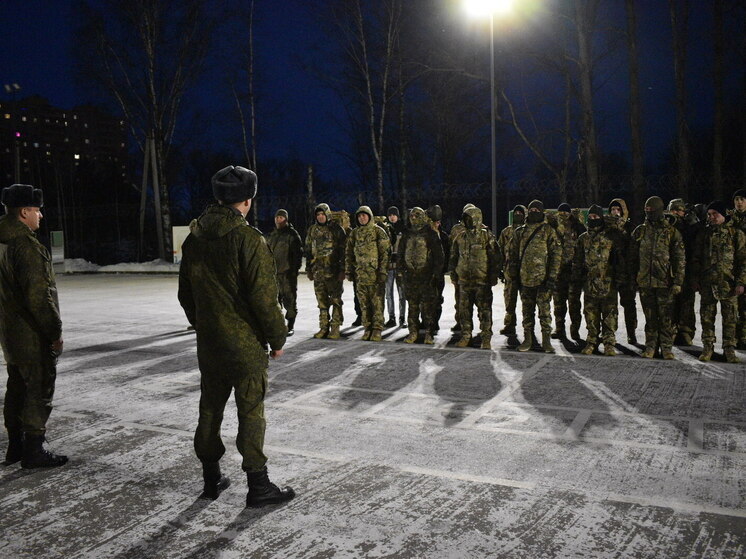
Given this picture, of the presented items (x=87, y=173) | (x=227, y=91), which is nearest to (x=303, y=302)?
(x=227, y=91)

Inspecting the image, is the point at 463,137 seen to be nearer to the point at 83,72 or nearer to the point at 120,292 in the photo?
the point at 83,72

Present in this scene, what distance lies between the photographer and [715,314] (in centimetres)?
854

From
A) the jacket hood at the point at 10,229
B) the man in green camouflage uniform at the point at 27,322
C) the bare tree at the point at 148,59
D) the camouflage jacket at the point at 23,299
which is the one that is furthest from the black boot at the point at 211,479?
the bare tree at the point at 148,59

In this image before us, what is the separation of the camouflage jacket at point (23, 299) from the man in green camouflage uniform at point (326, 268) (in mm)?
5954

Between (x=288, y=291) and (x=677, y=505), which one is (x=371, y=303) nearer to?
(x=288, y=291)

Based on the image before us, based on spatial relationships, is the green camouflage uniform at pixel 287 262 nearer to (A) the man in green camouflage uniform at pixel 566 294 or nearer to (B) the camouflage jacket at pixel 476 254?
(B) the camouflage jacket at pixel 476 254

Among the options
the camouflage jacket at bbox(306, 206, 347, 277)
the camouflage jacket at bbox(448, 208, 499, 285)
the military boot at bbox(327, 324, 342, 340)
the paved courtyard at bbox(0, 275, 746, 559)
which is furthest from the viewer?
the camouflage jacket at bbox(306, 206, 347, 277)

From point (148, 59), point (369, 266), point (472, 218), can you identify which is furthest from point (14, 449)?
point (148, 59)

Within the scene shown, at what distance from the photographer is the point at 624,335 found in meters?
10.6

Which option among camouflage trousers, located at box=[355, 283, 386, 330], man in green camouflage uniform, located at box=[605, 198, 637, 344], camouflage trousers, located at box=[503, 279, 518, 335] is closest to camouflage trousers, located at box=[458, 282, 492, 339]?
camouflage trousers, located at box=[503, 279, 518, 335]

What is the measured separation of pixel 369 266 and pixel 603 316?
3543 mm

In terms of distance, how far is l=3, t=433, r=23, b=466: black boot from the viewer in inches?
212

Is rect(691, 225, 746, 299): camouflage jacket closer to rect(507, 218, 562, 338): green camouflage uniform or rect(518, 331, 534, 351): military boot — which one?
rect(507, 218, 562, 338): green camouflage uniform

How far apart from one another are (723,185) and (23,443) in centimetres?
2257
